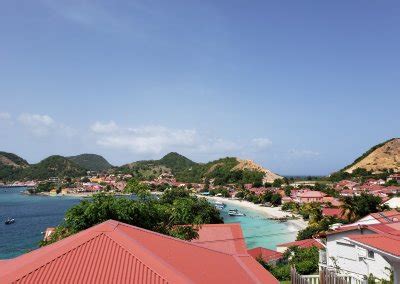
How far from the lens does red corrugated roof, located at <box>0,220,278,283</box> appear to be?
5.89 meters

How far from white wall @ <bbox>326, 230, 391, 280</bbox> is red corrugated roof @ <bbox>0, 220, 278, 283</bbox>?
929 centimetres

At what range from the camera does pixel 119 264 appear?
6.19 meters

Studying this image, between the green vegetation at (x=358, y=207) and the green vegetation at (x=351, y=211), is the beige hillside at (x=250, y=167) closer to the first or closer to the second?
the green vegetation at (x=351, y=211)

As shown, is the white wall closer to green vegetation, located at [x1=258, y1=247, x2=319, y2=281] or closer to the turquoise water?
green vegetation, located at [x1=258, y1=247, x2=319, y2=281]

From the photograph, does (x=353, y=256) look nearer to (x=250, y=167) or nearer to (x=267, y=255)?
(x=267, y=255)

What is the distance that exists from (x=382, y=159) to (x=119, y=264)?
16267 cm

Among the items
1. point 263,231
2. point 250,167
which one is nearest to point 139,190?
point 263,231

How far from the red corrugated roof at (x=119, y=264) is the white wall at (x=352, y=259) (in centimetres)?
929

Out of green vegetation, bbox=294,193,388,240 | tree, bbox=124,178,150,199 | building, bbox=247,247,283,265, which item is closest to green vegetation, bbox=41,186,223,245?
tree, bbox=124,178,150,199

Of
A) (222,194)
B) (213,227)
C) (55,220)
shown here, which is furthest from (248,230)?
(222,194)

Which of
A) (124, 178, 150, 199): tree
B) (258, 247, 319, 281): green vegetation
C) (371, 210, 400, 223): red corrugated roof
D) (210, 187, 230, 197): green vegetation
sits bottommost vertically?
(258, 247, 319, 281): green vegetation

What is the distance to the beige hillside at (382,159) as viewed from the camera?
14338 centimetres

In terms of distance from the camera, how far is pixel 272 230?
2484 inches

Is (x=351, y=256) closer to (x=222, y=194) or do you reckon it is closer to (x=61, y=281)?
(x=61, y=281)
